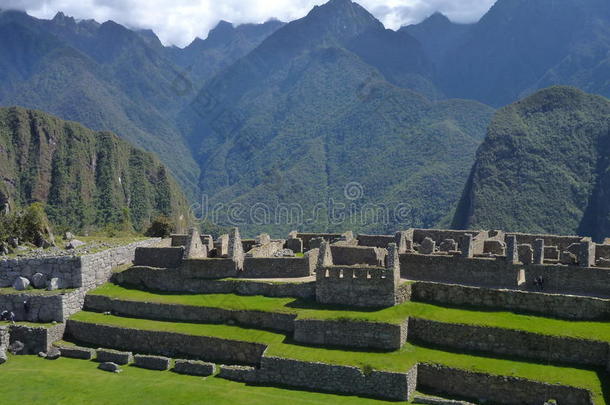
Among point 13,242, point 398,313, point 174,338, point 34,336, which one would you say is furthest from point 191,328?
point 13,242

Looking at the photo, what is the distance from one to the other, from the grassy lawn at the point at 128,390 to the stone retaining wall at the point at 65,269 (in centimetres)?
520

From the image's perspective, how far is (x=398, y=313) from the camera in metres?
24.1

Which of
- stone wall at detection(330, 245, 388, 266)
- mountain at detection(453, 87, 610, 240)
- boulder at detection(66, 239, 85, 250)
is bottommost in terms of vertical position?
stone wall at detection(330, 245, 388, 266)

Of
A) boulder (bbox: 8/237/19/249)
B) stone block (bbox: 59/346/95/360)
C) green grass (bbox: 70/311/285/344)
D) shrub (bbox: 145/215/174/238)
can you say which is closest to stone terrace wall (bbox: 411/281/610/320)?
green grass (bbox: 70/311/285/344)

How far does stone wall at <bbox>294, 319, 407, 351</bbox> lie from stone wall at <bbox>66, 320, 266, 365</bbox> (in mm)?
1745

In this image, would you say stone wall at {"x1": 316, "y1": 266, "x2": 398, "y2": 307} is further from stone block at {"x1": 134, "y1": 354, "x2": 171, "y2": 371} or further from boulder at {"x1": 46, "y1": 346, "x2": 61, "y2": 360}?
boulder at {"x1": 46, "y1": 346, "x2": 61, "y2": 360}

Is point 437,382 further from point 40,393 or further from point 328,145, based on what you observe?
point 328,145

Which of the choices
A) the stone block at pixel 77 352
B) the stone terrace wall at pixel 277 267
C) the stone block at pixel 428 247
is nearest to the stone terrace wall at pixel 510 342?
the stone terrace wall at pixel 277 267

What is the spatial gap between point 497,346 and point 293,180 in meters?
141

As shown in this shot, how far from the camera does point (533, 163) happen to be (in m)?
122

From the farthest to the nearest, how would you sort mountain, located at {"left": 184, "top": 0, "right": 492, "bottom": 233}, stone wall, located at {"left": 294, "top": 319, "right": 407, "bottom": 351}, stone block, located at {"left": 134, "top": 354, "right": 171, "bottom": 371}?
mountain, located at {"left": 184, "top": 0, "right": 492, "bottom": 233} < stone block, located at {"left": 134, "top": 354, "right": 171, "bottom": 371} < stone wall, located at {"left": 294, "top": 319, "right": 407, "bottom": 351}

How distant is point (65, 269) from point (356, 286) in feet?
45.0

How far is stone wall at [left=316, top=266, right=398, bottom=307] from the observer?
2498cm

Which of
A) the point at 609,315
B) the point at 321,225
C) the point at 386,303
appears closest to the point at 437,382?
the point at 386,303
